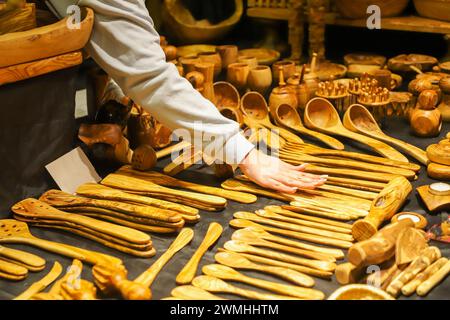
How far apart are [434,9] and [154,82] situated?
5.23 feet

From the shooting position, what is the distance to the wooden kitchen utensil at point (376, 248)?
1.29 m

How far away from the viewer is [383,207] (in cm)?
158

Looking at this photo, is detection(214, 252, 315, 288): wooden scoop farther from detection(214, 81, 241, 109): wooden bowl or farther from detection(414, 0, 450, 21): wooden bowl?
detection(414, 0, 450, 21): wooden bowl

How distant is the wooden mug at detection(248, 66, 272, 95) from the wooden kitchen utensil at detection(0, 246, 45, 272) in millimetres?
1260

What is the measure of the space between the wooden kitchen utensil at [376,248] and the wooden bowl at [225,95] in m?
1.16

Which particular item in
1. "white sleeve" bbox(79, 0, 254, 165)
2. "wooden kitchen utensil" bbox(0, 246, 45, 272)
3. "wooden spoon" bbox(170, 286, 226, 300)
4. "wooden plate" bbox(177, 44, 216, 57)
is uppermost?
"white sleeve" bbox(79, 0, 254, 165)

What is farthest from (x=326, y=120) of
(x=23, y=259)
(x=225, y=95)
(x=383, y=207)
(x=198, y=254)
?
(x=23, y=259)

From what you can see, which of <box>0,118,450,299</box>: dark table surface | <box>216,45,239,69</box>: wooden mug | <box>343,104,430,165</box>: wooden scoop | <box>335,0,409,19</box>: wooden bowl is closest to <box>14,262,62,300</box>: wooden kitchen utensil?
<box>0,118,450,299</box>: dark table surface

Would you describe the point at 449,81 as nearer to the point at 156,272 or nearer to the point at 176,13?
the point at 156,272

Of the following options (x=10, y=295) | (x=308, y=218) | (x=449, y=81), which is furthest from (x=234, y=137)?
(x=449, y=81)

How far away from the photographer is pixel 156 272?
1.40 meters

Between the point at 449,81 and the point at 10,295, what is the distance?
1.65 metres

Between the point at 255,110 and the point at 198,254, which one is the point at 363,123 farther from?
the point at 198,254

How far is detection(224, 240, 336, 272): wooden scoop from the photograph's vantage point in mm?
1396
